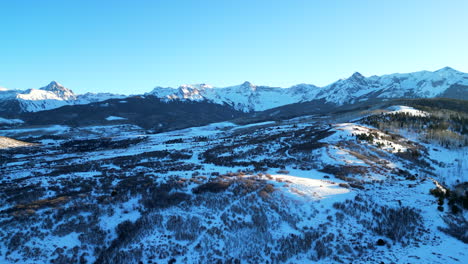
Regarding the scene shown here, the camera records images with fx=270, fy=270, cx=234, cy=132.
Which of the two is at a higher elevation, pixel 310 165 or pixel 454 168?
pixel 310 165

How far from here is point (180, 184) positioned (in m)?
27.8

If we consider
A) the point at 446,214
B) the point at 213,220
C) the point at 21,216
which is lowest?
the point at 446,214

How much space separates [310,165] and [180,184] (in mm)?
20000

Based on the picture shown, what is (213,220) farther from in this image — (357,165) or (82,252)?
(357,165)

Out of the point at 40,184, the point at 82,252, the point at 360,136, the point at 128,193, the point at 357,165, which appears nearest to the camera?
the point at 82,252

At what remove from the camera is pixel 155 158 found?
54.0 meters

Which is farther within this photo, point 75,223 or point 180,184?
point 180,184

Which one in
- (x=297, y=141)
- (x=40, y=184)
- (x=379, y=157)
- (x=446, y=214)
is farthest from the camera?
(x=297, y=141)

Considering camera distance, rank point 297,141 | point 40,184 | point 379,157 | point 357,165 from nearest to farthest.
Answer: point 40,184
point 357,165
point 379,157
point 297,141

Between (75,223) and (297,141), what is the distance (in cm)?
4679

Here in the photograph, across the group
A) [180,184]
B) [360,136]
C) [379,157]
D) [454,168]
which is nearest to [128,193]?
[180,184]

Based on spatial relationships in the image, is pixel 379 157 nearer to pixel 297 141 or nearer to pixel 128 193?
pixel 297 141

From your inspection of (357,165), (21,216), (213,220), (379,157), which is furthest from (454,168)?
(21,216)

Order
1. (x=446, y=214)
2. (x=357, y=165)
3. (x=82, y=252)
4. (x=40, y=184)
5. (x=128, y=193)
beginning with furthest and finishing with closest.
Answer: (x=357, y=165)
(x=40, y=184)
(x=128, y=193)
(x=446, y=214)
(x=82, y=252)
